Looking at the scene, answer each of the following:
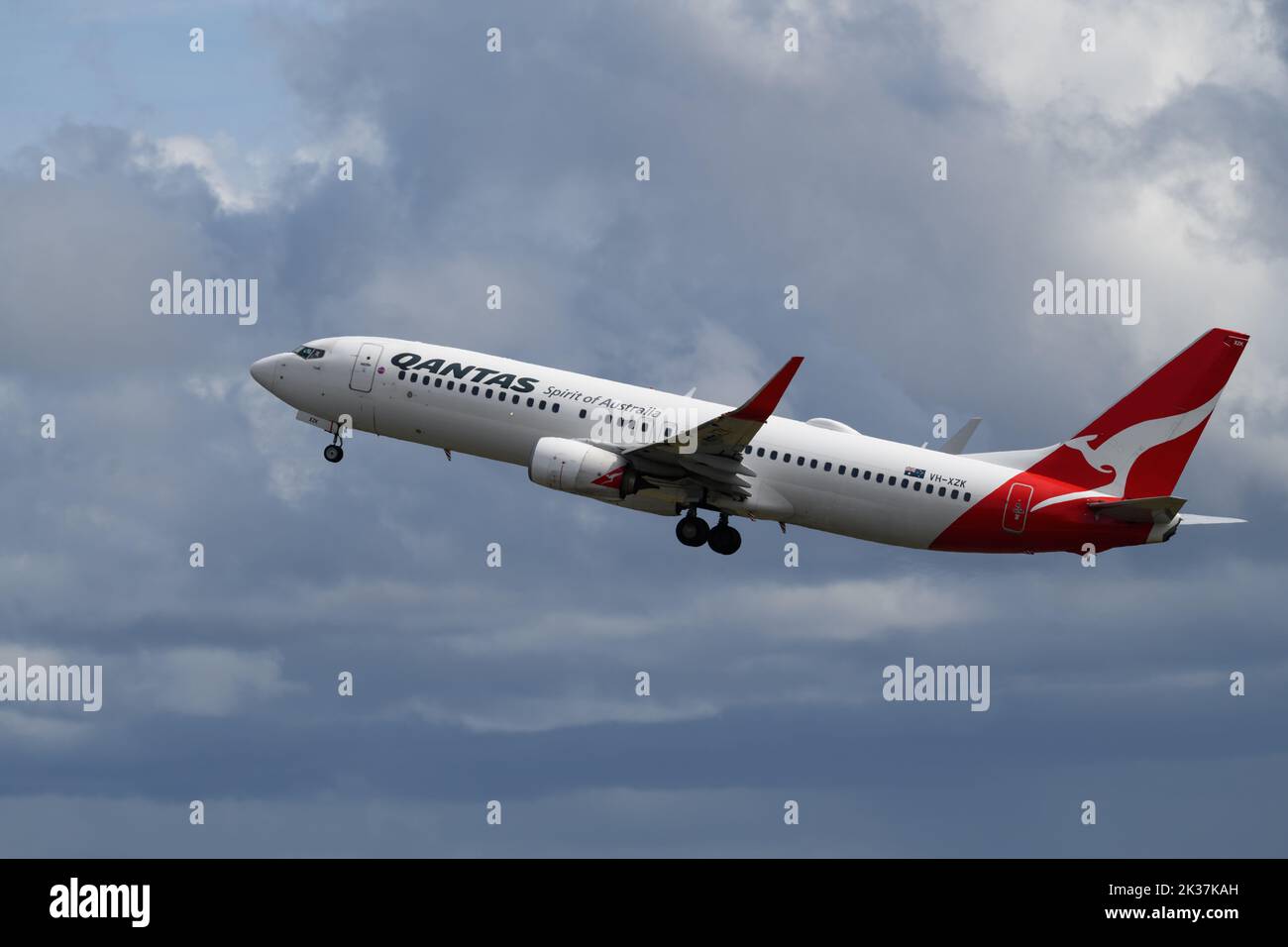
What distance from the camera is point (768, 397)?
65.1m

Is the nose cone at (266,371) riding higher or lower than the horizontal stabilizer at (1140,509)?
higher

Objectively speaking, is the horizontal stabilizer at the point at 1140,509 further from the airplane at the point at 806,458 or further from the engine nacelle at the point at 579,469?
the engine nacelle at the point at 579,469

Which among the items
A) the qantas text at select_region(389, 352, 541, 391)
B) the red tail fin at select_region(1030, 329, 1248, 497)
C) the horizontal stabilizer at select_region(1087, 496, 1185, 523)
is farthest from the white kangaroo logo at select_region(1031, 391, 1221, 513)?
the qantas text at select_region(389, 352, 541, 391)

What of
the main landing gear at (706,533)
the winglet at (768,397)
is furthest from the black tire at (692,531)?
the winglet at (768,397)

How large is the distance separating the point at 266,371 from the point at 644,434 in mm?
17568

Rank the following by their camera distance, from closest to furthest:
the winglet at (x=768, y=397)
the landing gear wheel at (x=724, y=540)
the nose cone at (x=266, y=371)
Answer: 1. the winglet at (x=768, y=397)
2. the landing gear wheel at (x=724, y=540)
3. the nose cone at (x=266, y=371)

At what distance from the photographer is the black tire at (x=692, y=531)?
240 ft

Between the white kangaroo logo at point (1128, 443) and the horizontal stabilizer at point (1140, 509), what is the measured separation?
2090 mm

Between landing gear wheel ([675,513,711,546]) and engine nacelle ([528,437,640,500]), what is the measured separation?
3417 millimetres

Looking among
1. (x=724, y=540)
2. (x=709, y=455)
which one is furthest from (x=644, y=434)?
(x=724, y=540)

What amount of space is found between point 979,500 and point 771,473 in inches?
313

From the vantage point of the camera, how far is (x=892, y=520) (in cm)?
7062

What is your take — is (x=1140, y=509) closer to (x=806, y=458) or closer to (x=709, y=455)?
(x=806, y=458)

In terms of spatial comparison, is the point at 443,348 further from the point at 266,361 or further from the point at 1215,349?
the point at 1215,349
